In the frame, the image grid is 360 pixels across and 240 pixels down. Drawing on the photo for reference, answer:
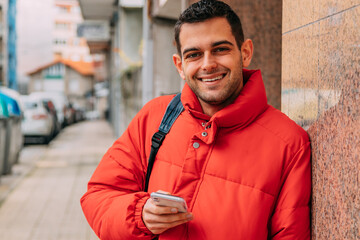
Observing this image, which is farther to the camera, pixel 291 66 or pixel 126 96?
pixel 126 96

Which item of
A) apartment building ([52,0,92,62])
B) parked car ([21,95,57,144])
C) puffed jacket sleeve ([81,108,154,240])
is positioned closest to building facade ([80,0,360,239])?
puffed jacket sleeve ([81,108,154,240])

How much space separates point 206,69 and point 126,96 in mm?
10908

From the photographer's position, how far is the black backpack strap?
1889mm

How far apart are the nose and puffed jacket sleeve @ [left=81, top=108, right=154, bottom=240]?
0.40 meters

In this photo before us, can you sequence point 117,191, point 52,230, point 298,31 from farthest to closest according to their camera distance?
1. point 52,230
2. point 298,31
3. point 117,191

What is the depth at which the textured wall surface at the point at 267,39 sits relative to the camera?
3789mm

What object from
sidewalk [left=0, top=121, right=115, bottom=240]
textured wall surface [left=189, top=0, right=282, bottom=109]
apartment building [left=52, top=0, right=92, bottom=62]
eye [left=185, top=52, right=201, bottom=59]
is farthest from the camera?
apartment building [left=52, top=0, right=92, bottom=62]

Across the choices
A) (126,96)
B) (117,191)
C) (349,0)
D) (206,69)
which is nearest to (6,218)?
(117,191)

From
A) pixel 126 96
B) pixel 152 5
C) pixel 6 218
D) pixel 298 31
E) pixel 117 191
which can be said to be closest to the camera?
pixel 117 191

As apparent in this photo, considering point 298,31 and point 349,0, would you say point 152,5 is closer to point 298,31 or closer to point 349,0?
point 298,31

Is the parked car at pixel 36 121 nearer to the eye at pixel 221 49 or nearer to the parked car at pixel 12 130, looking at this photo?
the parked car at pixel 12 130

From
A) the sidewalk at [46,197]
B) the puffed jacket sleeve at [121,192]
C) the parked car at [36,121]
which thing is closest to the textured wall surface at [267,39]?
the puffed jacket sleeve at [121,192]

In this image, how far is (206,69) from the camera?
1819mm

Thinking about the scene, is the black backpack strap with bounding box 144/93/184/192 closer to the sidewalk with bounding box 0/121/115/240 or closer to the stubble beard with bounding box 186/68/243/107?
the stubble beard with bounding box 186/68/243/107
